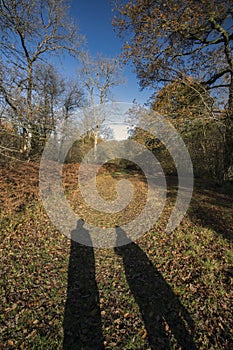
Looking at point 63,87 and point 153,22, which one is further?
point 63,87

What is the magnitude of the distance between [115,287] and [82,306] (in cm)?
69

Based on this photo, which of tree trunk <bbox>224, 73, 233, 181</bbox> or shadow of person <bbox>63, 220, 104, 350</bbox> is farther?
tree trunk <bbox>224, 73, 233, 181</bbox>

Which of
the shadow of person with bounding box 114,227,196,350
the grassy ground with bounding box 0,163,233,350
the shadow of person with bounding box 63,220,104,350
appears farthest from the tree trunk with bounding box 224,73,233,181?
the shadow of person with bounding box 63,220,104,350

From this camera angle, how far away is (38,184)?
6.54 meters

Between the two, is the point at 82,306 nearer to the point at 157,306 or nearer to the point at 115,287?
the point at 115,287

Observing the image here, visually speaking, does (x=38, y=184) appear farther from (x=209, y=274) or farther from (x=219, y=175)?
(x=219, y=175)

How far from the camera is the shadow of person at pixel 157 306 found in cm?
236

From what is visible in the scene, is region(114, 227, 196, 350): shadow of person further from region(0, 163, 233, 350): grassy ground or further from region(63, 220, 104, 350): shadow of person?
region(63, 220, 104, 350): shadow of person

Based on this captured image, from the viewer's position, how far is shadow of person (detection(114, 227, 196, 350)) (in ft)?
7.75

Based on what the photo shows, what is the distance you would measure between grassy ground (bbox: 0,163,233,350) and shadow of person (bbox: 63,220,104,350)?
0.01 meters

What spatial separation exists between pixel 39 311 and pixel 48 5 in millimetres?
14816

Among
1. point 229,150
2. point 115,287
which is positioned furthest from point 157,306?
point 229,150

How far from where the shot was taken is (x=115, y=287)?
3.23 metres

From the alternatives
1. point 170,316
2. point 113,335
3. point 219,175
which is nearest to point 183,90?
point 219,175
